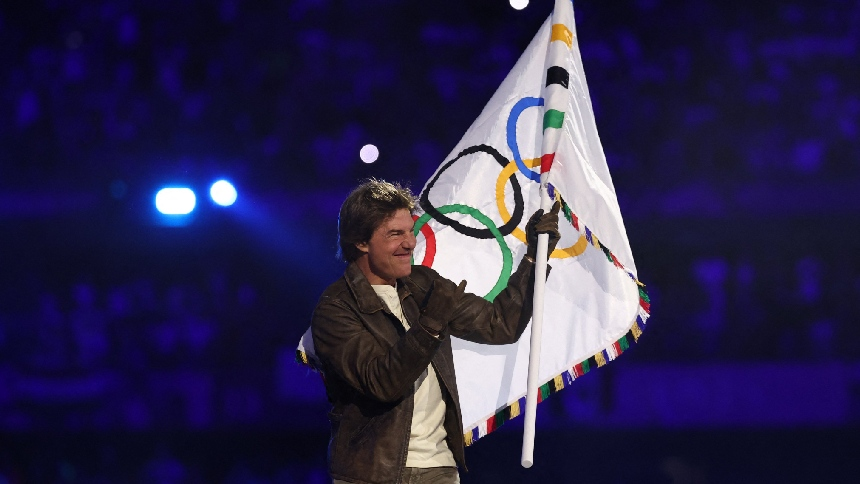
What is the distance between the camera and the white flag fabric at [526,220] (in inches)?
99.2

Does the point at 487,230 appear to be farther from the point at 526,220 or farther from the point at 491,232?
the point at 526,220

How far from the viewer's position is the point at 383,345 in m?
2.10

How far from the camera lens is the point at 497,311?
238 cm

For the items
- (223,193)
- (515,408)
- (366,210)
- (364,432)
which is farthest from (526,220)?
(223,193)

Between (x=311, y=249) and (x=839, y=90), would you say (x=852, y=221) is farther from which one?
(x=311, y=249)

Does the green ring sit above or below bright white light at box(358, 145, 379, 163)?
below

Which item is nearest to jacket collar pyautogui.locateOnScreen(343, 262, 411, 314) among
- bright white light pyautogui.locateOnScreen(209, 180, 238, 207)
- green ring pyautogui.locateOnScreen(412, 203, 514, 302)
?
green ring pyautogui.locateOnScreen(412, 203, 514, 302)

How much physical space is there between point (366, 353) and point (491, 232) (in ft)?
2.59

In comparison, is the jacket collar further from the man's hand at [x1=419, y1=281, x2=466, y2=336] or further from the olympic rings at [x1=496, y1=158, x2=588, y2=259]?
the olympic rings at [x1=496, y1=158, x2=588, y2=259]

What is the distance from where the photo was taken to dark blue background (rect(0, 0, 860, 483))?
431cm

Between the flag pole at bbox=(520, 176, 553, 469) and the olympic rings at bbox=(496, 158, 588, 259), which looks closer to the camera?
the flag pole at bbox=(520, 176, 553, 469)

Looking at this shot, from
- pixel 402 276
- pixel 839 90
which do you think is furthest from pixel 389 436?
pixel 839 90

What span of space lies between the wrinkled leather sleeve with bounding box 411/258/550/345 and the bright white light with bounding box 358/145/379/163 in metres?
2.04

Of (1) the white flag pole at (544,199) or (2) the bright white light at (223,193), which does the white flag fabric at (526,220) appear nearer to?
(1) the white flag pole at (544,199)
